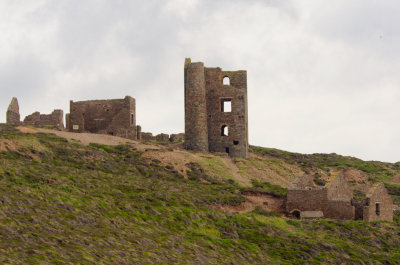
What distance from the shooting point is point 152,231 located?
20.9m

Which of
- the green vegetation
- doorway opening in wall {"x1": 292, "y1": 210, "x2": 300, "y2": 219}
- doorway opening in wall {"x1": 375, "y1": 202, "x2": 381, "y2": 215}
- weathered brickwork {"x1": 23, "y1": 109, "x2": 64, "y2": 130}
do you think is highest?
weathered brickwork {"x1": 23, "y1": 109, "x2": 64, "y2": 130}

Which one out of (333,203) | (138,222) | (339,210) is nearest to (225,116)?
(333,203)

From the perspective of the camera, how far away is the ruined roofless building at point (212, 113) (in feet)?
156

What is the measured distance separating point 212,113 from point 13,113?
20.0 meters

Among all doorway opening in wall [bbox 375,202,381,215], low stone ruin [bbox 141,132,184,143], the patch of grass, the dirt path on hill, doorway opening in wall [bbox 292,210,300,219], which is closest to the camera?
the dirt path on hill

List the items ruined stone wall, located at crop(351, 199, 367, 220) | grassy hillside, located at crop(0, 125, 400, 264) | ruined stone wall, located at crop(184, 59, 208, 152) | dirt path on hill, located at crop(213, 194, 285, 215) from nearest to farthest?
grassy hillside, located at crop(0, 125, 400, 264)
ruined stone wall, located at crop(351, 199, 367, 220)
dirt path on hill, located at crop(213, 194, 285, 215)
ruined stone wall, located at crop(184, 59, 208, 152)

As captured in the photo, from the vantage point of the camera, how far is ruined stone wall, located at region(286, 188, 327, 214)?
101 feet

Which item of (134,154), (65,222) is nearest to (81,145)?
(134,154)

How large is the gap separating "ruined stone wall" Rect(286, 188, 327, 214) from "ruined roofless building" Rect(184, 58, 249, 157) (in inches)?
665

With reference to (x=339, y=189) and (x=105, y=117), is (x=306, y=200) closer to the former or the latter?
(x=339, y=189)

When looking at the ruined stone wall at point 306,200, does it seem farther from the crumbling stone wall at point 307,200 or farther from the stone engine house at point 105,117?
the stone engine house at point 105,117

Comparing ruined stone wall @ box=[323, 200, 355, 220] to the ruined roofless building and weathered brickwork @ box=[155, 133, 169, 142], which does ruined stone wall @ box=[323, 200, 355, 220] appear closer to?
the ruined roofless building

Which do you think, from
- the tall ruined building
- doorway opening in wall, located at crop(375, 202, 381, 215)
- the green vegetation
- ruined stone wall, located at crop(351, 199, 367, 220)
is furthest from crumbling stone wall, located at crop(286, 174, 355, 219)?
the tall ruined building

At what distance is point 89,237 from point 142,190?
11345 millimetres
